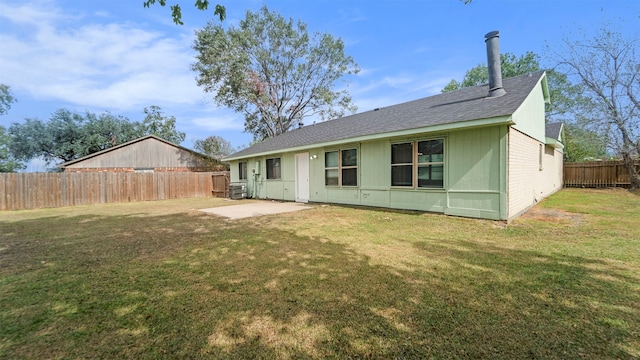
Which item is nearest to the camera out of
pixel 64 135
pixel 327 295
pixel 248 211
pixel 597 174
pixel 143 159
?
pixel 327 295

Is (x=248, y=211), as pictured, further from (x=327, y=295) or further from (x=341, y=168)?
(x=327, y=295)

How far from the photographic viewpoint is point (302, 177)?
11.6m

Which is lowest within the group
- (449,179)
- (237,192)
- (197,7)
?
(237,192)

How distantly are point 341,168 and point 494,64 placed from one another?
5.67 metres

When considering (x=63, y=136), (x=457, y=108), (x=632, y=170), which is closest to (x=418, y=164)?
(x=457, y=108)

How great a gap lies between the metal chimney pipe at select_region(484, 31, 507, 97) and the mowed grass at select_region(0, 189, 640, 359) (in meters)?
4.30

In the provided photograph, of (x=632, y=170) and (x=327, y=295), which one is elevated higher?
(x=632, y=170)

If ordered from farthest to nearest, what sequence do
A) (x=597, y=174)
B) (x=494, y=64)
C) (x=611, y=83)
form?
1. (x=597, y=174)
2. (x=611, y=83)
3. (x=494, y=64)

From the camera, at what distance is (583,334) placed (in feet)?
6.85

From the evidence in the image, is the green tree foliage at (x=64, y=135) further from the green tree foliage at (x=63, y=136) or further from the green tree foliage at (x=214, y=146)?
the green tree foliage at (x=214, y=146)

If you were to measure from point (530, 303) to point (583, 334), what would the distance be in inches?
19.3

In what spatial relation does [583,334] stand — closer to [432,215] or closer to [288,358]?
[288,358]

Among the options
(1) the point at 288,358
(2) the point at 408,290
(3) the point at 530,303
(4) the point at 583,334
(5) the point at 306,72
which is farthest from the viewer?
(5) the point at 306,72

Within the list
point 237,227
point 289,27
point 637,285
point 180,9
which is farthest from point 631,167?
point 289,27
